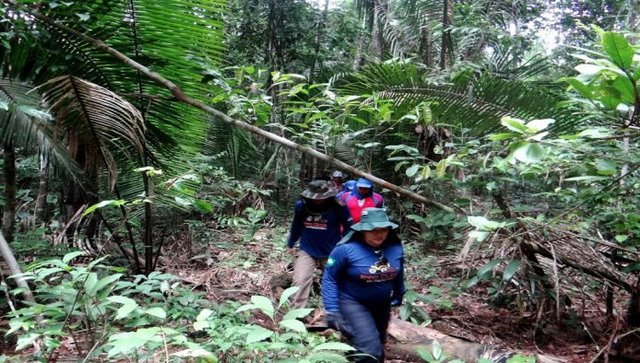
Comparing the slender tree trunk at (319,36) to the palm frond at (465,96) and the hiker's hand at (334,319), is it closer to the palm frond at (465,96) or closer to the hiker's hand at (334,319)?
the palm frond at (465,96)

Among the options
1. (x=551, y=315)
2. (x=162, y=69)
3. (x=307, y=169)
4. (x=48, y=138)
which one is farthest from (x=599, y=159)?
(x=307, y=169)

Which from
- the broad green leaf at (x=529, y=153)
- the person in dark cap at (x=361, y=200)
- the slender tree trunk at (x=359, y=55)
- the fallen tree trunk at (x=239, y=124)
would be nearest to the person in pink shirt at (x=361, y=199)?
the person in dark cap at (x=361, y=200)

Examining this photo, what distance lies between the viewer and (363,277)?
130 inches

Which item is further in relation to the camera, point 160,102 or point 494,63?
point 494,63

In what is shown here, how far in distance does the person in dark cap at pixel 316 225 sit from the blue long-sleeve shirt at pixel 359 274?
5.40 feet

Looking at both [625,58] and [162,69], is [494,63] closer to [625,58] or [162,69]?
[162,69]

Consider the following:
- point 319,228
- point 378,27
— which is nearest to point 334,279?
point 319,228

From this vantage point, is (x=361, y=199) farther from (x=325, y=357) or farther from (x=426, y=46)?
(x=325, y=357)

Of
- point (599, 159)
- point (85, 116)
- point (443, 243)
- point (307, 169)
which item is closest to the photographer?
point (599, 159)

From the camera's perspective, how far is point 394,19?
961cm

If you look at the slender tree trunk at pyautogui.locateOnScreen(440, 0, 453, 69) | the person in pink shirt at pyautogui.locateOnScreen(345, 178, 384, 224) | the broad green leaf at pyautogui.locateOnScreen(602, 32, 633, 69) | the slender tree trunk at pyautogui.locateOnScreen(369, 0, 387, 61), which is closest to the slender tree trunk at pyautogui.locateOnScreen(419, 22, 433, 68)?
the slender tree trunk at pyautogui.locateOnScreen(440, 0, 453, 69)

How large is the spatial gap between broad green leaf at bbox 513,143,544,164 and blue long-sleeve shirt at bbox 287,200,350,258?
128 inches

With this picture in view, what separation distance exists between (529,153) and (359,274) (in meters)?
1.64

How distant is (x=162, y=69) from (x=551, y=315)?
162 inches
